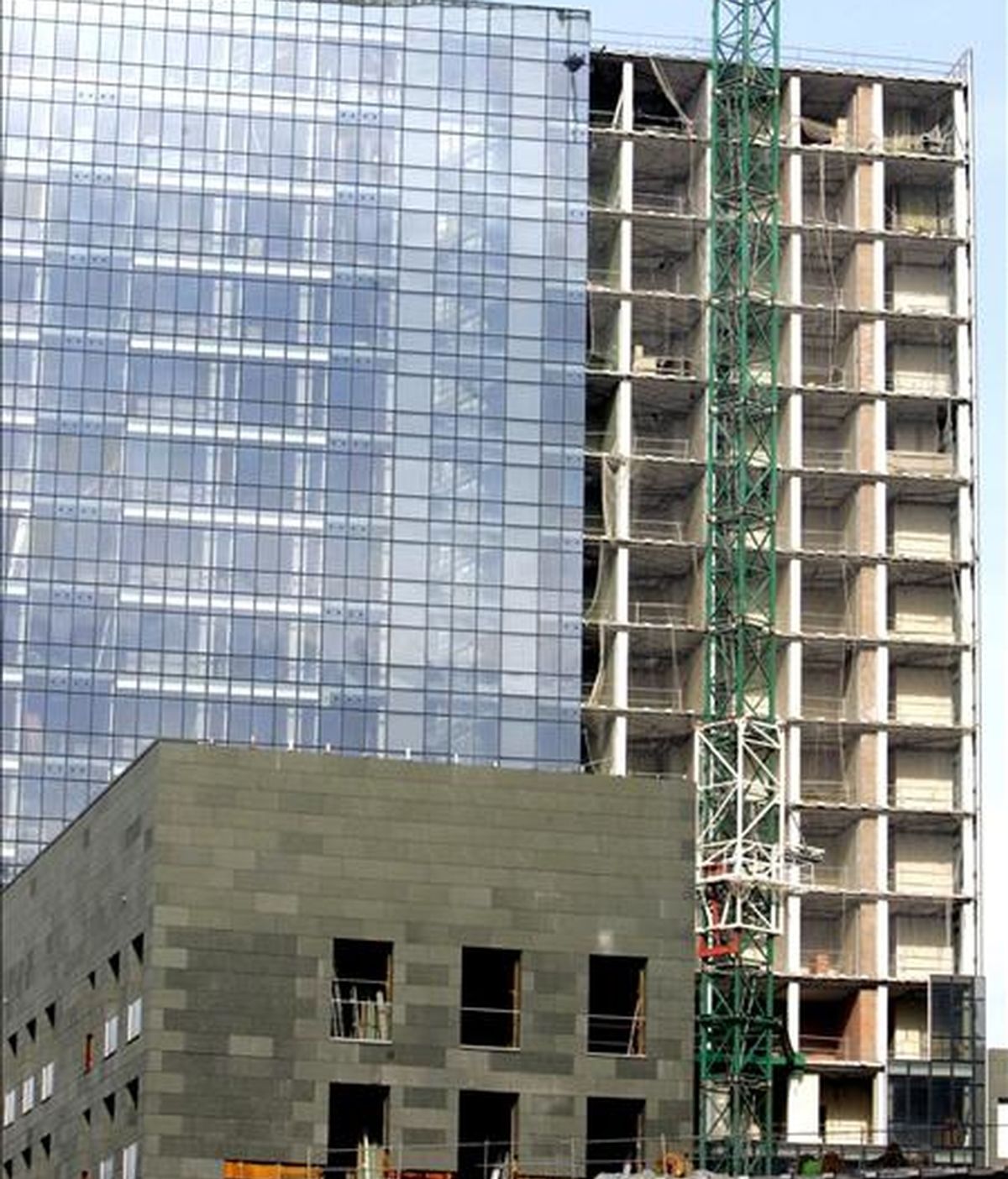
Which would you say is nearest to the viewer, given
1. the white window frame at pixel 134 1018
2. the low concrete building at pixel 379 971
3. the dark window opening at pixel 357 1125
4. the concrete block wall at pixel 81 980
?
the low concrete building at pixel 379 971

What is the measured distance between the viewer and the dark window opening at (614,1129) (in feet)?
519

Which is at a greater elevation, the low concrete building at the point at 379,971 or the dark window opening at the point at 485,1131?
the low concrete building at the point at 379,971

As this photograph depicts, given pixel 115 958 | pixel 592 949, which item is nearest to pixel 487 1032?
pixel 592 949

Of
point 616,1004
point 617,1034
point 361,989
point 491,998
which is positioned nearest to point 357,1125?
point 361,989

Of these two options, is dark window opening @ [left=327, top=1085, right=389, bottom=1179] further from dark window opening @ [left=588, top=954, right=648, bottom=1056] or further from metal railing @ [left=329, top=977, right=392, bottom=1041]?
dark window opening @ [left=588, top=954, right=648, bottom=1056]

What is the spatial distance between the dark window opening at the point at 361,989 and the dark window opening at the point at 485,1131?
15.7ft

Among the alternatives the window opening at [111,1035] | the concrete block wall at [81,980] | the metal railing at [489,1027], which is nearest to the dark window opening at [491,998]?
the metal railing at [489,1027]

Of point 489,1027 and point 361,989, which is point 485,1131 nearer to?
point 489,1027

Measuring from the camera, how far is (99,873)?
16275cm

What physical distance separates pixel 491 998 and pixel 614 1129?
Result: 7707 millimetres

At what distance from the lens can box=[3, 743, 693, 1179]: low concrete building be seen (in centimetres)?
15338

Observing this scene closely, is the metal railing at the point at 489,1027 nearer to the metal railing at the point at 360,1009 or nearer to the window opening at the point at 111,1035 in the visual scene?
the metal railing at the point at 360,1009

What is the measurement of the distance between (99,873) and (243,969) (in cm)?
1131

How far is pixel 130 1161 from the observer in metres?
153
